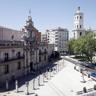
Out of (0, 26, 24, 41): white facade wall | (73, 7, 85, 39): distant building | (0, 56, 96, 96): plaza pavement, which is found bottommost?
(0, 56, 96, 96): plaza pavement

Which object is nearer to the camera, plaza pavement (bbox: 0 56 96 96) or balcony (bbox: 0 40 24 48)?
plaza pavement (bbox: 0 56 96 96)

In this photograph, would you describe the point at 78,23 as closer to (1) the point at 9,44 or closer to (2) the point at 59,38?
(2) the point at 59,38

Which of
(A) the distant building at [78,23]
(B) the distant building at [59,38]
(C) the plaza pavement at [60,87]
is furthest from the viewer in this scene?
(B) the distant building at [59,38]

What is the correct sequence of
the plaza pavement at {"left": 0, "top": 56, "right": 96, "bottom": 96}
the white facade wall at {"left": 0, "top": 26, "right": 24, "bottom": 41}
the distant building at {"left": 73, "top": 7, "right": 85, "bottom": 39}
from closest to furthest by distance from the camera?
1. the plaza pavement at {"left": 0, "top": 56, "right": 96, "bottom": 96}
2. the white facade wall at {"left": 0, "top": 26, "right": 24, "bottom": 41}
3. the distant building at {"left": 73, "top": 7, "right": 85, "bottom": 39}

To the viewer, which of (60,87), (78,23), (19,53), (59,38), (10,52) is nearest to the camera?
(60,87)

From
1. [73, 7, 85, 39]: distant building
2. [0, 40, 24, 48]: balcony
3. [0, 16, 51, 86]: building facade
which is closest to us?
[0, 40, 24, 48]: balcony

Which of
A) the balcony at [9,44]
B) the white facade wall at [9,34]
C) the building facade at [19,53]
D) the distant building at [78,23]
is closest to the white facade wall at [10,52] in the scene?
the building facade at [19,53]

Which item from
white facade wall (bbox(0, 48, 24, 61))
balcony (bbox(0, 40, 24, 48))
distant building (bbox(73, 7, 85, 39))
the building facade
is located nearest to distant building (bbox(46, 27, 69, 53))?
distant building (bbox(73, 7, 85, 39))

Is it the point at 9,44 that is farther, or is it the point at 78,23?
the point at 78,23

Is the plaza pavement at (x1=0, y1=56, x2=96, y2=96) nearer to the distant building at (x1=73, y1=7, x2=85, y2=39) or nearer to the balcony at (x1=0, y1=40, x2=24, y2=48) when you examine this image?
the balcony at (x1=0, y1=40, x2=24, y2=48)

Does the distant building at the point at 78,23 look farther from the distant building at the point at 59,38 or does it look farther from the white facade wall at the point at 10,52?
the white facade wall at the point at 10,52

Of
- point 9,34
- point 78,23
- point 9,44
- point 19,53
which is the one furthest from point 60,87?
point 78,23

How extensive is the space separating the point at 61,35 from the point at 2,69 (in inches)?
3937

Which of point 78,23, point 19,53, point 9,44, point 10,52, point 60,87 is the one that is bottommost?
point 60,87
